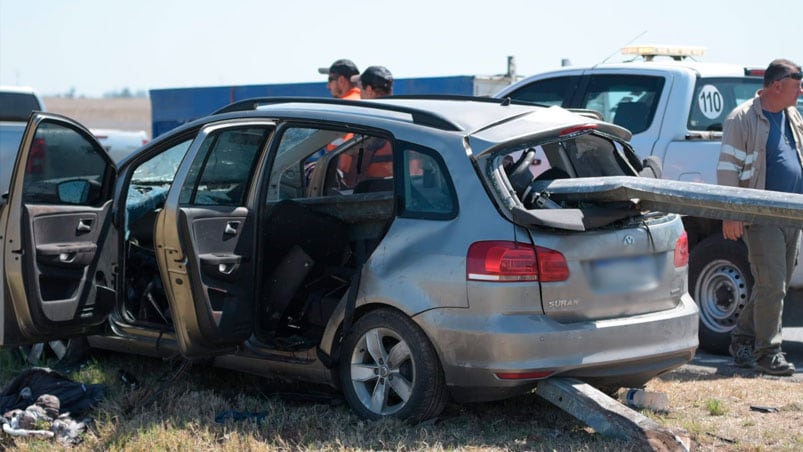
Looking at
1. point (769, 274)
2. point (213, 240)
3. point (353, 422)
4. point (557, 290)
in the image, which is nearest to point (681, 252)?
point (557, 290)

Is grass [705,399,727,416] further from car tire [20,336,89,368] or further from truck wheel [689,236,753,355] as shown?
car tire [20,336,89,368]

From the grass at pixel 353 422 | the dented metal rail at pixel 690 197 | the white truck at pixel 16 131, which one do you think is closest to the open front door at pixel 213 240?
the grass at pixel 353 422

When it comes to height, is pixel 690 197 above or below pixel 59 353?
above

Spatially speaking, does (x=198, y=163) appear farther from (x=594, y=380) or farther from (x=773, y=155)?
(x=773, y=155)

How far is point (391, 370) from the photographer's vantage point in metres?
5.43

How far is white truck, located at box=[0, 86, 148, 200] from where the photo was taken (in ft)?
42.2

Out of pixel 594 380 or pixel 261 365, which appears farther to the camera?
pixel 261 365

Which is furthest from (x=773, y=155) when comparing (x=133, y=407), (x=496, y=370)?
(x=133, y=407)

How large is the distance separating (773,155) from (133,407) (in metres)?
4.19

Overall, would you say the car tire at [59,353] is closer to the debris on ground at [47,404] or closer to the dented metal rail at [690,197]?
the debris on ground at [47,404]

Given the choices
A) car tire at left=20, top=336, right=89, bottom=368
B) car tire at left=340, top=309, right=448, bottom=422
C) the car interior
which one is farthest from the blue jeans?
car tire at left=20, top=336, right=89, bottom=368

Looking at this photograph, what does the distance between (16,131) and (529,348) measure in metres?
9.79

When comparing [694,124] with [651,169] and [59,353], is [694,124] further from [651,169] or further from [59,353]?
[59,353]

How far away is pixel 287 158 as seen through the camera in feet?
22.4
